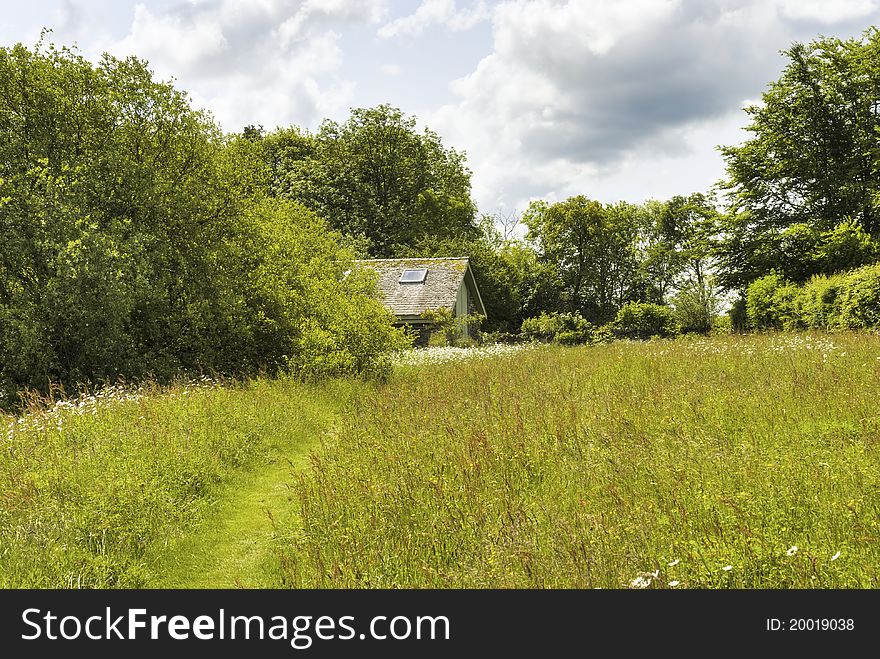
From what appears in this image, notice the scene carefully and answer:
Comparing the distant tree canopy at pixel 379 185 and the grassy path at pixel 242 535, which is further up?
the distant tree canopy at pixel 379 185

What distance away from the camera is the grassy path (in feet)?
17.4

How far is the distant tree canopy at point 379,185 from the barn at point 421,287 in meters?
10.0

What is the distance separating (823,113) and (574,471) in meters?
32.2

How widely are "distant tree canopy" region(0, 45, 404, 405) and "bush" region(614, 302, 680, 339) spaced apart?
21592 mm

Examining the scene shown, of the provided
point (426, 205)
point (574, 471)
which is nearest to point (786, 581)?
point (574, 471)

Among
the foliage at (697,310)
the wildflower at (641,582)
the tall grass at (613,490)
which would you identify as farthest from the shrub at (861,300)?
the wildflower at (641,582)

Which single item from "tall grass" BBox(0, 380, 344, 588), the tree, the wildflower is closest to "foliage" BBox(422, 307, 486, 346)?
the tree

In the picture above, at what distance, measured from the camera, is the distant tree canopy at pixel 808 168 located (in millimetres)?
28844

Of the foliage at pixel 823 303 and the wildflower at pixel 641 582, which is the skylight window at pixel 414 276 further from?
the wildflower at pixel 641 582

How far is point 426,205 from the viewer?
4634 cm

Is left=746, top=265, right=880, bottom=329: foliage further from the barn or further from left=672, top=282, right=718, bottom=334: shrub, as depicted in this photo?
the barn

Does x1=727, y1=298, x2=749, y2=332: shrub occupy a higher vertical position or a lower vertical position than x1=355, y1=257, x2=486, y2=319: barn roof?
lower

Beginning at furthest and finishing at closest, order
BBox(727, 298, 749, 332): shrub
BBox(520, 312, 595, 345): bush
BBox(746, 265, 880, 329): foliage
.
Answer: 1. BBox(520, 312, 595, 345): bush
2. BBox(727, 298, 749, 332): shrub
3. BBox(746, 265, 880, 329): foliage
